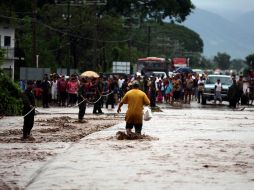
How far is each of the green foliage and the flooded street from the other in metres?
9.92

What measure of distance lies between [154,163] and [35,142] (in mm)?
5627

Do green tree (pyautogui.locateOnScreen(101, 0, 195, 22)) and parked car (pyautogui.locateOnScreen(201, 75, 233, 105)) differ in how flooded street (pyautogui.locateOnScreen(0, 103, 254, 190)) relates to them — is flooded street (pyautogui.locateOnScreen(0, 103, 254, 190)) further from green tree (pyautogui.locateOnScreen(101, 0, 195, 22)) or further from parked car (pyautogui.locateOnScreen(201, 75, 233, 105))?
green tree (pyautogui.locateOnScreen(101, 0, 195, 22))

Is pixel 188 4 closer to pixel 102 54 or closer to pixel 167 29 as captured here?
pixel 102 54

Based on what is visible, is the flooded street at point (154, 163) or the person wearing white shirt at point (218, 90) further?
the person wearing white shirt at point (218, 90)

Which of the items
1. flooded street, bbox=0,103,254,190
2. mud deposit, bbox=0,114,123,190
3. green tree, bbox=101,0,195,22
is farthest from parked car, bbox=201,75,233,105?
green tree, bbox=101,0,195,22

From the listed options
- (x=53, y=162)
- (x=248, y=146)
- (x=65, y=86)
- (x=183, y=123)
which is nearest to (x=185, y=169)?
(x=53, y=162)

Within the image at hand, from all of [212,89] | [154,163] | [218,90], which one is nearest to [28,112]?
[154,163]

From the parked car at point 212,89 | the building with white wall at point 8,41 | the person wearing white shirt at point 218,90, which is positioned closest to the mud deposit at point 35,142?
the person wearing white shirt at point 218,90

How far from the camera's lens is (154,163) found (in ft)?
44.7

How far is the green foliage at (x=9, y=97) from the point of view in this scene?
29.8 m

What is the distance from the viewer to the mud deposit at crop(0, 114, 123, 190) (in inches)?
509

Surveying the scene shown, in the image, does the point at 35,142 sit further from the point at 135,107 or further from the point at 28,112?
the point at 135,107

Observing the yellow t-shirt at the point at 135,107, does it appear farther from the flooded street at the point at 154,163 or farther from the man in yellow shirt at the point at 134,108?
the flooded street at the point at 154,163

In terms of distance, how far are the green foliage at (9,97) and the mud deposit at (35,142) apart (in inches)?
76.8
